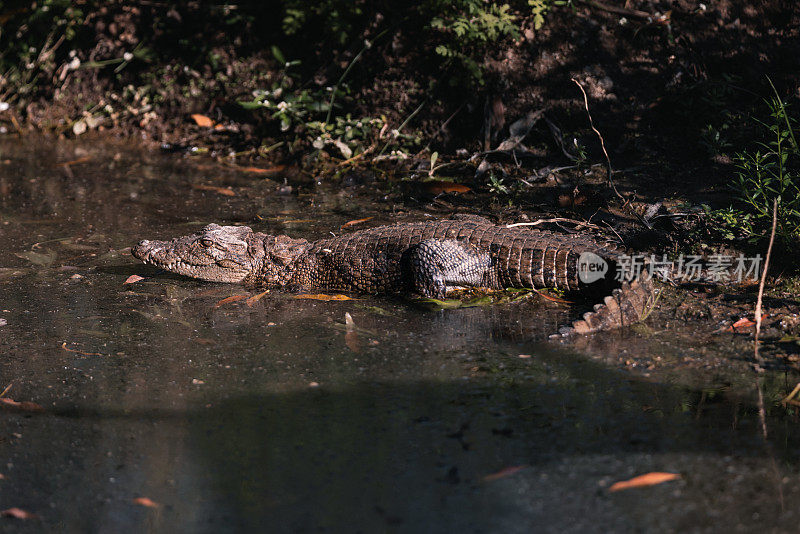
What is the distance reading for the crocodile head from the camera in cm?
524

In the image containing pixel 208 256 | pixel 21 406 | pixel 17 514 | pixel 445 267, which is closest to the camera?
pixel 17 514

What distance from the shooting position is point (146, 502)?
2.75 m

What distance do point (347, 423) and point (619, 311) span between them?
5.79 ft

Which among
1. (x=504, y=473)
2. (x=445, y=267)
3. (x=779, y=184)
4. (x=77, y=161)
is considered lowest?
(x=504, y=473)

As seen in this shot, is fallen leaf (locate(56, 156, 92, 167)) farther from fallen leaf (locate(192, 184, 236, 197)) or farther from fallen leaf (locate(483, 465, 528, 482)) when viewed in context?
fallen leaf (locate(483, 465, 528, 482))

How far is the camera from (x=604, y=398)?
3369 millimetres

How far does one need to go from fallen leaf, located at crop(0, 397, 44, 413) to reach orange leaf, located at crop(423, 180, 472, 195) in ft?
13.3

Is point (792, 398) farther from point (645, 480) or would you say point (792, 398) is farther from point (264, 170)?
point (264, 170)

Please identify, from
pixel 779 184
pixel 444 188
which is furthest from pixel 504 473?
pixel 444 188

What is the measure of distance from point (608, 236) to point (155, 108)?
6343mm

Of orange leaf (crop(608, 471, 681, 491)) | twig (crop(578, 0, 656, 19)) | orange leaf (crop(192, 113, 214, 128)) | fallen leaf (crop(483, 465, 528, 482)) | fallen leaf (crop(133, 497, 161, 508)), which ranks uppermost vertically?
twig (crop(578, 0, 656, 19))

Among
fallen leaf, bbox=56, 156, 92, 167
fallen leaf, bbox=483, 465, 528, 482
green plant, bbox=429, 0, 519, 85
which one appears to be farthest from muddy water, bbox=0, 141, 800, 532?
fallen leaf, bbox=56, 156, 92, 167

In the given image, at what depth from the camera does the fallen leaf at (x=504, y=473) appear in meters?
2.80

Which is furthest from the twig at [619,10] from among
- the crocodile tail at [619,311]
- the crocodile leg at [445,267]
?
the crocodile tail at [619,311]
